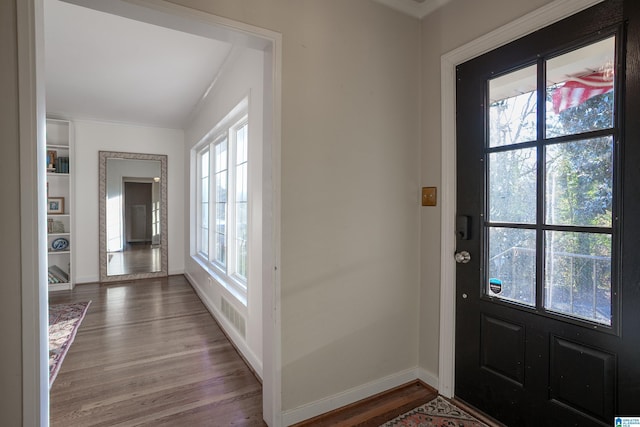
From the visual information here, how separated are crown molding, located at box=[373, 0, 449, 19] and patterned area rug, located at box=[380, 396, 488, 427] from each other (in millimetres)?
2575

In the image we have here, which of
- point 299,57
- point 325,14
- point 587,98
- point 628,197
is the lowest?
point 628,197

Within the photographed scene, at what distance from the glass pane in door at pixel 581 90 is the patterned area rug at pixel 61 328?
12.0 ft

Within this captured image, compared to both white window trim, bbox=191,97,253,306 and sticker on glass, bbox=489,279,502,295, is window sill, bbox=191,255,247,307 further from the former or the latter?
sticker on glass, bbox=489,279,502,295

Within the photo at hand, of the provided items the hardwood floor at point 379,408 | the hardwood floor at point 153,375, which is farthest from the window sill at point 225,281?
the hardwood floor at point 379,408

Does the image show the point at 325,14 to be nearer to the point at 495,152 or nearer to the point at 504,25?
the point at 504,25

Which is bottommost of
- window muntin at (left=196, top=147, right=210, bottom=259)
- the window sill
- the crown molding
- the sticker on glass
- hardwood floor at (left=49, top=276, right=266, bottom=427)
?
hardwood floor at (left=49, top=276, right=266, bottom=427)

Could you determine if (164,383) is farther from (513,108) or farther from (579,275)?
(513,108)

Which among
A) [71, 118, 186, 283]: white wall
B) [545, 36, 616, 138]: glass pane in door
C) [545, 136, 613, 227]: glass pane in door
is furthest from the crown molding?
[71, 118, 186, 283]: white wall

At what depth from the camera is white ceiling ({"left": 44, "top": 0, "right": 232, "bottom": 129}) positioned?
8.04 ft

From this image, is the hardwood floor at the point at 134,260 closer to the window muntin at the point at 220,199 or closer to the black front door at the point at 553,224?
the window muntin at the point at 220,199

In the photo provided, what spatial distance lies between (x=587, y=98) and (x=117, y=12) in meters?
2.19

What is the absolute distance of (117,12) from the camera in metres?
1.43

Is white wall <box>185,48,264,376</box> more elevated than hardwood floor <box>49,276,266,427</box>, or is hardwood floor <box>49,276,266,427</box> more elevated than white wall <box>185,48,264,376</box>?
white wall <box>185,48,264,376</box>

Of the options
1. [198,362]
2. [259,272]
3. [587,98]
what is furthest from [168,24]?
[198,362]
